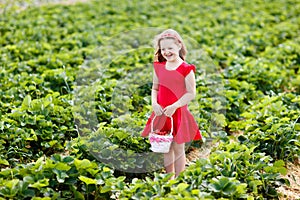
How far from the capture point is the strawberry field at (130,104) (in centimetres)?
379

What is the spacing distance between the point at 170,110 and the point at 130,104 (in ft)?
4.90

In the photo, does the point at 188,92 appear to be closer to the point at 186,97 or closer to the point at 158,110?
the point at 186,97

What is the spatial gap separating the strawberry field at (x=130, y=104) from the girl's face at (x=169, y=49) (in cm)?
81

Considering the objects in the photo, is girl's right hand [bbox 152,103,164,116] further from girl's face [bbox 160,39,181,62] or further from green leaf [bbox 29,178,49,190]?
green leaf [bbox 29,178,49,190]

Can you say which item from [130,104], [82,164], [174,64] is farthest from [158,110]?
[130,104]

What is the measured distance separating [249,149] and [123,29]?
177 inches

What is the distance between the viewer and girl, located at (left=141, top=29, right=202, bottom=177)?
3863mm

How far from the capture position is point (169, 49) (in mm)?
3857

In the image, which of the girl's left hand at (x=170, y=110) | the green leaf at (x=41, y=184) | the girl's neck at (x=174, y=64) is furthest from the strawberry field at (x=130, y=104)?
the girl's neck at (x=174, y=64)

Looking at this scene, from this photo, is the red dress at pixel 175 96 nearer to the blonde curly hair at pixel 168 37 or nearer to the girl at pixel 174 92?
the girl at pixel 174 92

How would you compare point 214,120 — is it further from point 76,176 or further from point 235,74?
point 76,176

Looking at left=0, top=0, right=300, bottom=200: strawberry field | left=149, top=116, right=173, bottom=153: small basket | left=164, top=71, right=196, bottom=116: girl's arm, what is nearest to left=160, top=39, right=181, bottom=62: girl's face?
left=164, top=71, right=196, bottom=116: girl's arm

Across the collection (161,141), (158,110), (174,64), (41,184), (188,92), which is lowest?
(41,184)

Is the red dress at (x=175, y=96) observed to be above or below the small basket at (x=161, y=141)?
above
